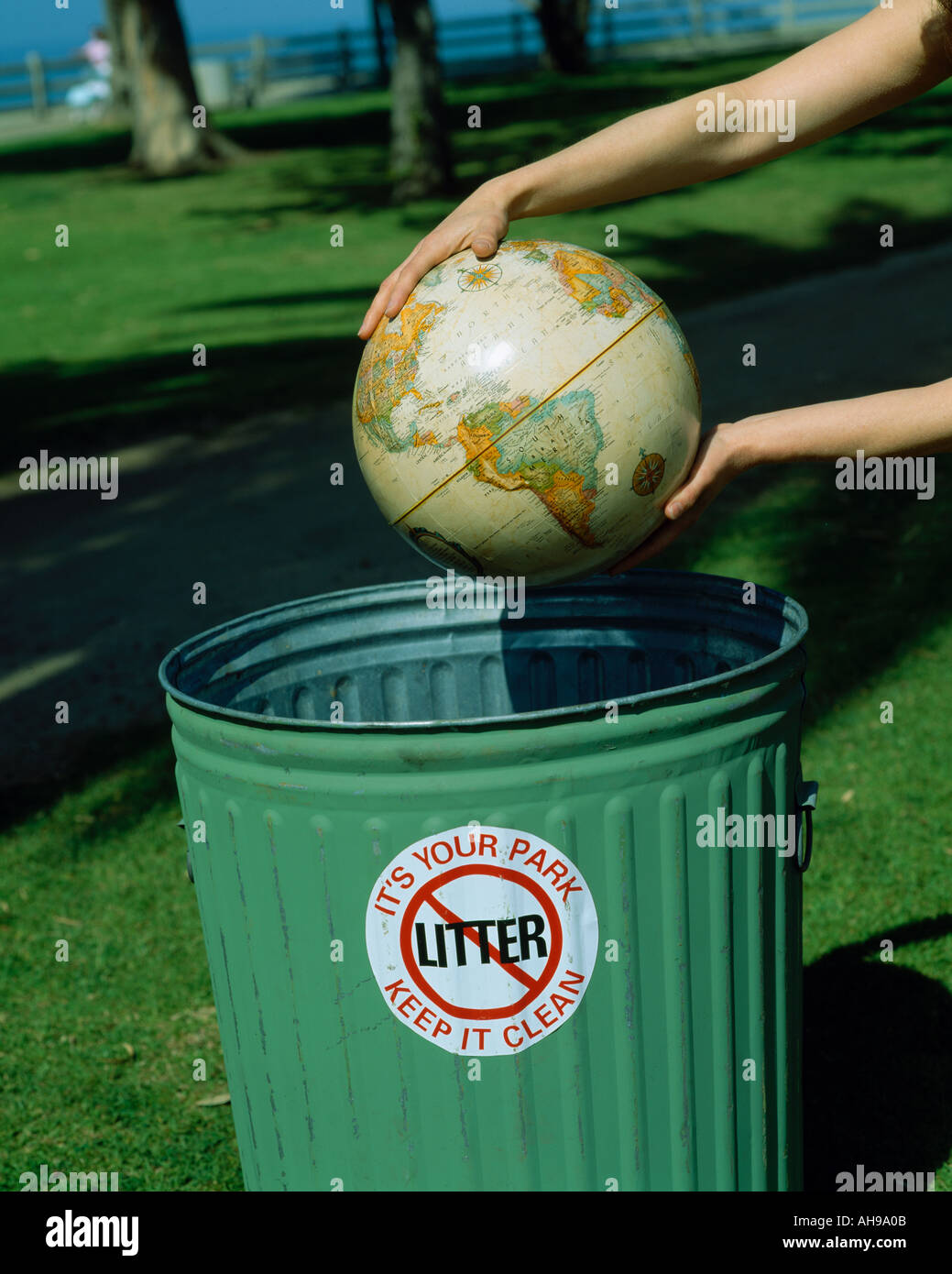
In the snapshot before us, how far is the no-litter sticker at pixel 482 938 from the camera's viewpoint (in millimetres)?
2139

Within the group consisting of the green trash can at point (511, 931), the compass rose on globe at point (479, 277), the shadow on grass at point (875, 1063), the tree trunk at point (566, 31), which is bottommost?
the shadow on grass at point (875, 1063)

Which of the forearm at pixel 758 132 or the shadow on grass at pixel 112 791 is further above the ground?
the forearm at pixel 758 132

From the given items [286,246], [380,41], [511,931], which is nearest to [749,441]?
[511,931]

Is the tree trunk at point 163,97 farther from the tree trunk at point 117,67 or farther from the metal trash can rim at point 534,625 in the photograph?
the metal trash can rim at point 534,625

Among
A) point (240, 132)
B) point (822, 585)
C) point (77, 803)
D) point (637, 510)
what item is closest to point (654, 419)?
point (637, 510)

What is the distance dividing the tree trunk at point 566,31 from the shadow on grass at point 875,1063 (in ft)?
103

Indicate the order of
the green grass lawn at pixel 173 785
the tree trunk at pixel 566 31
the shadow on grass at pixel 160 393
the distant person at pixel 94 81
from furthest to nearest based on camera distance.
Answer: the distant person at pixel 94 81 < the tree trunk at pixel 566 31 < the shadow on grass at pixel 160 393 < the green grass lawn at pixel 173 785

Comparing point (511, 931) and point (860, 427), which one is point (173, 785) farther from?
point (860, 427)

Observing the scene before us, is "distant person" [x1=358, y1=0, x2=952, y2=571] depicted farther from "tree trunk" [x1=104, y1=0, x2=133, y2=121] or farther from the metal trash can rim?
"tree trunk" [x1=104, y1=0, x2=133, y2=121]

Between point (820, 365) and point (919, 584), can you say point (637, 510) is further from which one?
point (820, 365)

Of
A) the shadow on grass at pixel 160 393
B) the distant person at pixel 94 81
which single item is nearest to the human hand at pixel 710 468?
the shadow on grass at pixel 160 393

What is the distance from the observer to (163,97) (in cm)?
2186

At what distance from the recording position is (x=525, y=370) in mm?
2309
